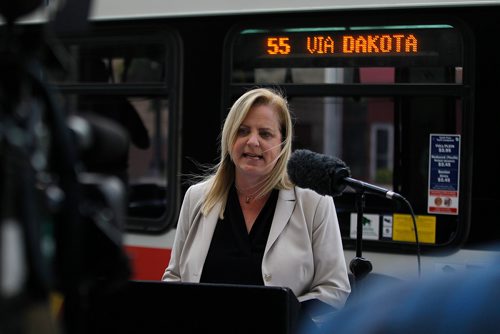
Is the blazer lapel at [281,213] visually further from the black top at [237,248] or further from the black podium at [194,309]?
the black podium at [194,309]

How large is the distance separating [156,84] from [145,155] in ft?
1.48

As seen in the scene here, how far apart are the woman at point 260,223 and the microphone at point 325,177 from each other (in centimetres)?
25

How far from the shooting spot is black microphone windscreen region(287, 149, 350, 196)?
109 inches

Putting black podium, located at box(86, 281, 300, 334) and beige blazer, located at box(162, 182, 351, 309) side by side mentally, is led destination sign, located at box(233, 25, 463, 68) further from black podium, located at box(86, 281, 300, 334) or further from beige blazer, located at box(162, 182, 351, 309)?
black podium, located at box(86, 281, 300, 334)

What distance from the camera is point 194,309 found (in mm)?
2408

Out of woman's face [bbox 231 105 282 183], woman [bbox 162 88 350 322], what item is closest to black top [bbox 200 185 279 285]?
woman [bbox 162 88 350 322]

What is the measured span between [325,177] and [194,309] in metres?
0.67

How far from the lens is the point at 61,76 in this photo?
1243mm

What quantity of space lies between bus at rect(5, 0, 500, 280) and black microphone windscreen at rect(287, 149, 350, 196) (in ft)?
4.35

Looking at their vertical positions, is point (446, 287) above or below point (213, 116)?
below

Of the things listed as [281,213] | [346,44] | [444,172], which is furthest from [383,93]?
[281,213]

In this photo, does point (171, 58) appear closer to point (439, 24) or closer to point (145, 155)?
point (145, 155)

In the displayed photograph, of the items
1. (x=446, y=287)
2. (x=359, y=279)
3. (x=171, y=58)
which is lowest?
(x=359, y=279)

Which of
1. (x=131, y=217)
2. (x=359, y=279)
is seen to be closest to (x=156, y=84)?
(x=131, y=217)
